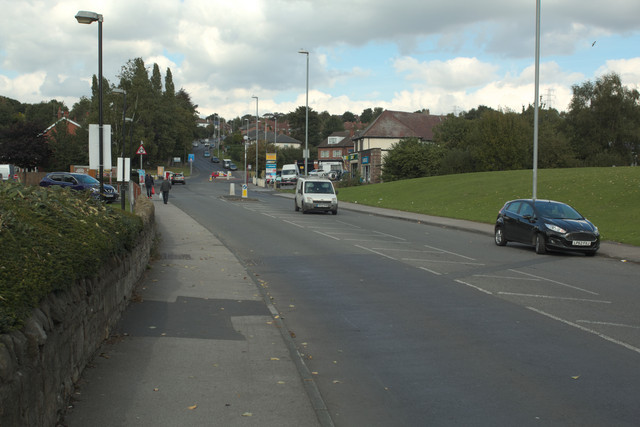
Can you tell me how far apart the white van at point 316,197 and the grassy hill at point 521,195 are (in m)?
5.25

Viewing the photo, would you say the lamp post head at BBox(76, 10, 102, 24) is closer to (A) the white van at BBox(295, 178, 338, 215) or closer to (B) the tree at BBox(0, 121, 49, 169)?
(A) the white van at BBox(295, 178, 338, 215)

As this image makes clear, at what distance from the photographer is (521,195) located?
33.9 metres

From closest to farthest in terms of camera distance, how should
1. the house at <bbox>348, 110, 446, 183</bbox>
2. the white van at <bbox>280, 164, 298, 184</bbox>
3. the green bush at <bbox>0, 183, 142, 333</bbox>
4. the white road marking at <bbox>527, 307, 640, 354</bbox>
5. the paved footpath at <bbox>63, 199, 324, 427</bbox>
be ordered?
the green bush at <bbox>0, 183, 142, 333</bbox> → the paved footpath at <bbox>63, 199, 324, 427</bbox> → the white road marking at <bbox>527, 307, 640, 354</bbox> → the white van at <bbox>280, 164, 298, 184</bbox> → the house at <bbox>348, 110, 446, 183</bbox>

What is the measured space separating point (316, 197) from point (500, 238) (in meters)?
14.0

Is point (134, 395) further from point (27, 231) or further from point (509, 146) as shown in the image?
point (509, 146)

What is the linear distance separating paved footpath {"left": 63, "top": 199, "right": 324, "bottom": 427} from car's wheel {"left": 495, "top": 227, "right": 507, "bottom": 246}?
11.0 metres

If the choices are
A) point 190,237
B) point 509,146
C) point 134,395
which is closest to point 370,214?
point 190,237

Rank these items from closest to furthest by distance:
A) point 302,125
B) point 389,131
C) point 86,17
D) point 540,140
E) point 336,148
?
point 86,17, point 540,140, point 389,131, point 336,148, point 302,125

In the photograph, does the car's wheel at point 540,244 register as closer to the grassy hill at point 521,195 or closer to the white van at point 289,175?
the grassy hill at point 521,195

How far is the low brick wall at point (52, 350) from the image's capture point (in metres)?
3.58

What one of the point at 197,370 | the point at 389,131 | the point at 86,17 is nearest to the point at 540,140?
the point at 389,131

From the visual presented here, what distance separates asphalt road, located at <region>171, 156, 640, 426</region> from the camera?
5273 mm

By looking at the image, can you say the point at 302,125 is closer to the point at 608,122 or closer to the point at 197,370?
the point at 608,122

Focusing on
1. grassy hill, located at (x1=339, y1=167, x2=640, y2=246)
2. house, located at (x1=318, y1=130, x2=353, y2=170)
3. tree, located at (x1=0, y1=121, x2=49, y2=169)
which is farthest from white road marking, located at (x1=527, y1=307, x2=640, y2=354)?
house, located at (x1=318, y1=130, x2=353, y2=170)
